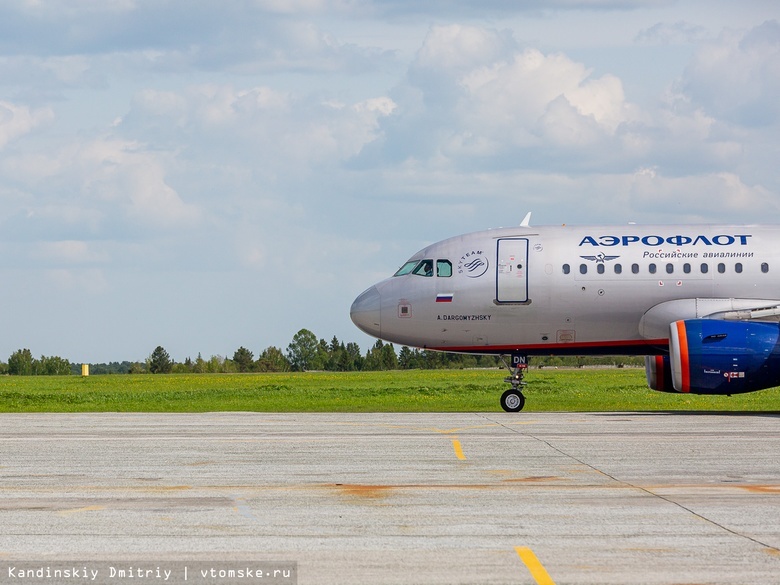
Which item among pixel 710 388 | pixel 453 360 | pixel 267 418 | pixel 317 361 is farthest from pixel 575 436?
pixel 317 361

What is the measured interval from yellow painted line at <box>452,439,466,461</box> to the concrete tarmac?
0.12 ft

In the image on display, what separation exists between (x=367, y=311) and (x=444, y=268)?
2.37 meters

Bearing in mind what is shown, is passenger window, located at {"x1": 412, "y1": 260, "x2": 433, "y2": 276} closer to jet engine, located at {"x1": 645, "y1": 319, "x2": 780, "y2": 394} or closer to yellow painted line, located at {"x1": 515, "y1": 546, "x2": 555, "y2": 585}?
jet engine, located at {"x1": 645, "y1": 319, "x2": 780, "y2": 394}

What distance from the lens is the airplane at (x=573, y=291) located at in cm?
2967

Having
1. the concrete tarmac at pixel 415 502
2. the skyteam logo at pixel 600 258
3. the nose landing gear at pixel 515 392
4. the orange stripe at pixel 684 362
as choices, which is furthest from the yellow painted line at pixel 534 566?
the skyteam logo at pixel 600 258

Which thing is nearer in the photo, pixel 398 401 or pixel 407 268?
pixel 407 268

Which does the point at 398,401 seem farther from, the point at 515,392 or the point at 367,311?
the point at 515,392

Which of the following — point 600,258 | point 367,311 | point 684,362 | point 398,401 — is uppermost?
point 600,258

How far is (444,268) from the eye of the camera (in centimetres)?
3125

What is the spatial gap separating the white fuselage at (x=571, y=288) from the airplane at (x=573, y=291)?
26 mm

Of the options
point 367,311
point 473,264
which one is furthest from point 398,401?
point 473,264

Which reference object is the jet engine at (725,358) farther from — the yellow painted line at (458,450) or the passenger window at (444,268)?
the yellow painted line at (458,450)

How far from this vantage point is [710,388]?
26.8 meters

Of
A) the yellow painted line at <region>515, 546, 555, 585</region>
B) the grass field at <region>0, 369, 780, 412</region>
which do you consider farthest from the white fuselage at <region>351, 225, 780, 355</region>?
the yellow painted line at <region>515, 546, 555, 585</region>
